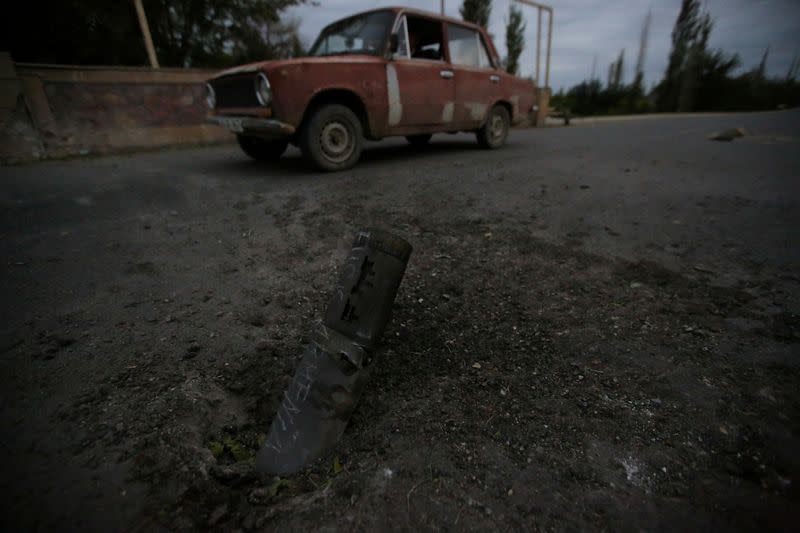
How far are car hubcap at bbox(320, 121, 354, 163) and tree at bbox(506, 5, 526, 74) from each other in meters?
17.7

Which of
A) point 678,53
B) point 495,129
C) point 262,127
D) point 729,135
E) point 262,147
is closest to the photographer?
point 262,127

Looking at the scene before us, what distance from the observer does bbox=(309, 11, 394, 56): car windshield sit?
4.09 meters

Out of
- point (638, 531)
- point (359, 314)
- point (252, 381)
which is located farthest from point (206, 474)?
point (638, 531)

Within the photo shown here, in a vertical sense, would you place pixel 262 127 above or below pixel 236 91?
below

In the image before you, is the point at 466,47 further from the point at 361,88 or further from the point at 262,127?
the point at 262,127

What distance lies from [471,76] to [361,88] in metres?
1.81

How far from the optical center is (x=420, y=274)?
7.13 ft

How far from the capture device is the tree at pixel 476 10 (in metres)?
15.2

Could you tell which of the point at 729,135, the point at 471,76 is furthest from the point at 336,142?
the point at 729,135

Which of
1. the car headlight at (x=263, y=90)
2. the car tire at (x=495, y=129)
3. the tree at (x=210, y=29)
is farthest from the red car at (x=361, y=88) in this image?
the tree at (x=210, y=29)

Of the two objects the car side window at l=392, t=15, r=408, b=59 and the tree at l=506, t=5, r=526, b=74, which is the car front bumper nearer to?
the car side window at l=392, t=15, r=408, b=59

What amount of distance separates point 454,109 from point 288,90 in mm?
2231

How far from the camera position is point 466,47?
16.2 feet

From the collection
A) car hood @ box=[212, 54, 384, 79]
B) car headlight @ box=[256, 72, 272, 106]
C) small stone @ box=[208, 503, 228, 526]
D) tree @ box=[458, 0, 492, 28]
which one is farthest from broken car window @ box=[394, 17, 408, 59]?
tree @ box=[458, 0, 492, 28]
